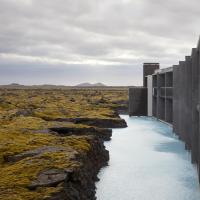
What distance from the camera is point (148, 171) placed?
1104 inches

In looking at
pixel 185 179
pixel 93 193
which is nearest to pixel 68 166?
pixel 93 193

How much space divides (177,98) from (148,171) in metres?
17.0

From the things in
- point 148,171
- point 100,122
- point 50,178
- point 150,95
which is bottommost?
point 148,171

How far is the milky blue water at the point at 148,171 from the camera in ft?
74.0

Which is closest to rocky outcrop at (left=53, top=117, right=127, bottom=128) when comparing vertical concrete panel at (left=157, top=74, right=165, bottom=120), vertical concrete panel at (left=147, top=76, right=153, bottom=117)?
vertical concrete panel at (left=157, top=74, right=165, bottom=120)

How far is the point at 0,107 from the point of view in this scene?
63.2 meters

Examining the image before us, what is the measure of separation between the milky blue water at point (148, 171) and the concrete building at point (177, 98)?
1.50 m

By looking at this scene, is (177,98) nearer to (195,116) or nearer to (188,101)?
(188,101)

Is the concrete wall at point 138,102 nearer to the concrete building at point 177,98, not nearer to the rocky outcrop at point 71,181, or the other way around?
the concrete building at point 177,98

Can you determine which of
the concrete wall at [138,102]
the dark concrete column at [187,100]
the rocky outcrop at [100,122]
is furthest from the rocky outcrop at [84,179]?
the concrete wall at [138,102]

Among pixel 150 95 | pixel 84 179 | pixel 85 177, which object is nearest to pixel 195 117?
pixel 85 177

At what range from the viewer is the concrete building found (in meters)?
29.0

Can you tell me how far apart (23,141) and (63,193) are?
38.2 ft

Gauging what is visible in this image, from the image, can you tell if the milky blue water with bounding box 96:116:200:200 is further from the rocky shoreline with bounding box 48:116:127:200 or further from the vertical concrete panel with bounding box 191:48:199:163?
the vertical concrete panel with bounding box 191:48:199:163
